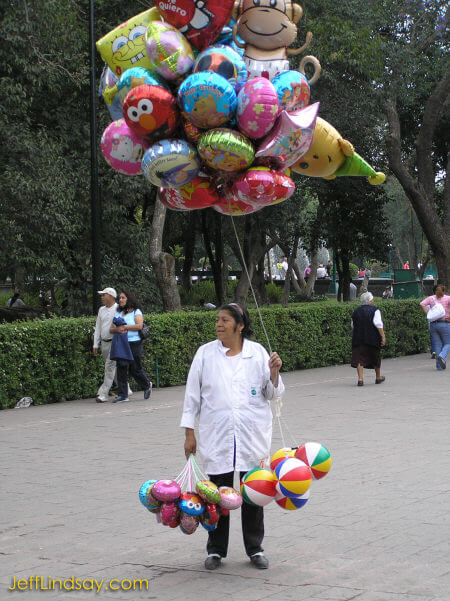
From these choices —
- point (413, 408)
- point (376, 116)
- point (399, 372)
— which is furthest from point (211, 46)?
point (376, 116)

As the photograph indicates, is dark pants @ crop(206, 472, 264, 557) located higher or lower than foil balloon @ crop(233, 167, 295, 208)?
lower

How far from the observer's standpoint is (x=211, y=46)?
22.9 feet

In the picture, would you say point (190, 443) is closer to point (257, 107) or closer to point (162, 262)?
point (257, 107)

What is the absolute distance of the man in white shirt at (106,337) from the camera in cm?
1459

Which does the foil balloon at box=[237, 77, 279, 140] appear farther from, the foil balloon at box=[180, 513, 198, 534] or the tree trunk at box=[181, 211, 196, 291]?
the tree trunk at box=[181, 211, 196, 291]

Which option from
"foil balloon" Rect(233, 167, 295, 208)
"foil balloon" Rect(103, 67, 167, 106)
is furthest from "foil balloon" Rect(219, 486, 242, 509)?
"foil balloon" Rect(103, 67, 167, 106)

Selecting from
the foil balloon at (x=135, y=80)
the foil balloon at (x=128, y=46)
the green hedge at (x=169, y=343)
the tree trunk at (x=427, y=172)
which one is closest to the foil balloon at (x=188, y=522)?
the foil balloon at (x=135, y=80)

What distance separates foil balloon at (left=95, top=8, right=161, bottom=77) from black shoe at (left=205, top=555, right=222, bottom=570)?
3.74 metres

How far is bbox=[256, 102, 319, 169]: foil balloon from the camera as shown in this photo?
664 centimetres

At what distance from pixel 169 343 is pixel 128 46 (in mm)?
10004

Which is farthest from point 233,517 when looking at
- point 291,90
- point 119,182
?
point 119,182

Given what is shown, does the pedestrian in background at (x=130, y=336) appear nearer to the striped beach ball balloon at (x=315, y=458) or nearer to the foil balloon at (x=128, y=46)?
the foil balloon at (x=128, y=46)

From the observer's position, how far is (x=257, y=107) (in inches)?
256

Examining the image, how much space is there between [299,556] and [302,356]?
1426cm
